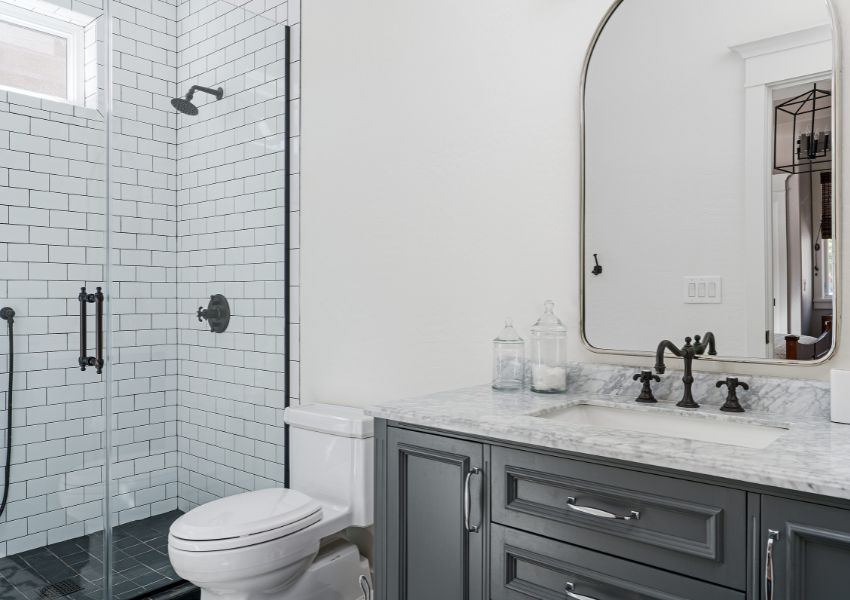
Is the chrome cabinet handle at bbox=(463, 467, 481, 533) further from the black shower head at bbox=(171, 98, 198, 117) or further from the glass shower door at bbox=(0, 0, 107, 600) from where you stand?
the black shower head at bbox=(171, 98, 198, 117)

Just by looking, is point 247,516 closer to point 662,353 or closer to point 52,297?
point 52,297

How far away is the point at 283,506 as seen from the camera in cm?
192

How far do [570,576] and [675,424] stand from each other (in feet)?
1.56

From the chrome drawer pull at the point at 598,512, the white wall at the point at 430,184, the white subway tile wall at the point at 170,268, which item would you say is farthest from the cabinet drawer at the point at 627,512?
the white subway tile wall at the point at 170,268

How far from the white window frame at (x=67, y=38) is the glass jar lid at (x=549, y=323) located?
1.81 meters

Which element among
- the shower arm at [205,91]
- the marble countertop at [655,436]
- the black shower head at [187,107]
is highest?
the shower arm at [205,91]

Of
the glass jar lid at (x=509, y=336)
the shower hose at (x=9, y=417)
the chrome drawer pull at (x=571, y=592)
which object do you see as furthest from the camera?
the shower hose at (x=9, y=417)

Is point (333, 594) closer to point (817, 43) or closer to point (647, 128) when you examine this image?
point (647, 128)

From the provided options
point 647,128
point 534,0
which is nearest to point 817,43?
point 647,128

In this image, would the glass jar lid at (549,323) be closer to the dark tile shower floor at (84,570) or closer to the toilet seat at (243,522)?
the toilet seat at (243,522)

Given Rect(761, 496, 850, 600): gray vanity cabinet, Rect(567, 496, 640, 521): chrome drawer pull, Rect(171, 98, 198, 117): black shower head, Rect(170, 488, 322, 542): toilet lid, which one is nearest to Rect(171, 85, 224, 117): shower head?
Rect(171, 98, 198, 117): black shower head

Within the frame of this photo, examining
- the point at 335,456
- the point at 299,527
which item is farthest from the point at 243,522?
the point at 335,456

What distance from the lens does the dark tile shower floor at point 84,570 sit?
208 cm

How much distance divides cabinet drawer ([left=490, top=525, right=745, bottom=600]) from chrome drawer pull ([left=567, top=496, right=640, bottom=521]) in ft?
0.24
